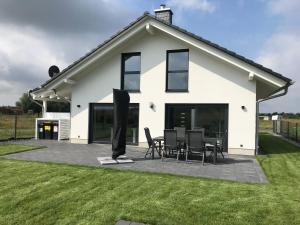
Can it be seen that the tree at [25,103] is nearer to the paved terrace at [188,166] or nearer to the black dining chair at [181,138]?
the paved terrace at [188,166]

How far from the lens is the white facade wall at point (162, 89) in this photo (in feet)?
40.5

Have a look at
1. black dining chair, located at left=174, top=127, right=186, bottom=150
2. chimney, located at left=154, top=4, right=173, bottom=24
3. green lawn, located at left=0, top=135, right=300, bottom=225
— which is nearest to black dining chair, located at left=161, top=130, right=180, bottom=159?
black dining chair, located at left=174, top=127, right=186, bottom=150

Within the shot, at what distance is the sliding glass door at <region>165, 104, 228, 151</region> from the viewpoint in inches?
502

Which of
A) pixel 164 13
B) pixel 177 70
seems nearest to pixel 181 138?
pixel 177 70

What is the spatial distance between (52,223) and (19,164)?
481 centimetres

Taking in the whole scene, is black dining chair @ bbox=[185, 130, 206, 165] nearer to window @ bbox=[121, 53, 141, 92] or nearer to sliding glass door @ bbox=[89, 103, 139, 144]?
sliding glass door @ bbox=[89, 103, 139, 144]

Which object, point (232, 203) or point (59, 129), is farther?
point (59, 129)

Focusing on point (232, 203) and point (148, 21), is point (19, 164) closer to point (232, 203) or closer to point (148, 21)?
point (232, 203)

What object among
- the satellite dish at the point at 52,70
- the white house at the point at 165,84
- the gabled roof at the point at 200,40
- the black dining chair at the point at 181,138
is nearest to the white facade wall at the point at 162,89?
the white house at the point at 165,84

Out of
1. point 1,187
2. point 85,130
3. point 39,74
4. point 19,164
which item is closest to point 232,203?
point 1,187

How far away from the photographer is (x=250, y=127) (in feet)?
39.9

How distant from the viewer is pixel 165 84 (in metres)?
13.6

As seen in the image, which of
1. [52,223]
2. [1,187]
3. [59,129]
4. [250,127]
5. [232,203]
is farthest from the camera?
A: [59,129]

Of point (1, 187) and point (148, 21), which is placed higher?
point (148, 21)
